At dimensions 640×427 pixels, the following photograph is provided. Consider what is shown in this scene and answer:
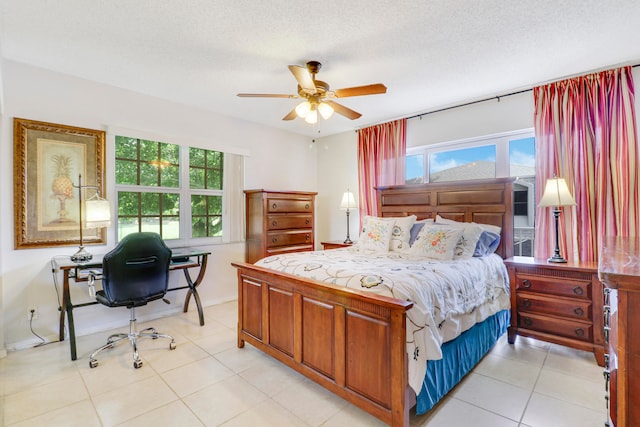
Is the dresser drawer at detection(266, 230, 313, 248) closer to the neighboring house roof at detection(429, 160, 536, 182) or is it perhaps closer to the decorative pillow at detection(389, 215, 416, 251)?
the decorative pillow at detection(389, 215, 416, 251)

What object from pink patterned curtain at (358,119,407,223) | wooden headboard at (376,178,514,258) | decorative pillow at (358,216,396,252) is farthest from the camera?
pink patterned curtain at (358,119,407,223)

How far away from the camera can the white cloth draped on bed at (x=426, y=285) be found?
1.65 m

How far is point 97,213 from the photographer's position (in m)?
2.83

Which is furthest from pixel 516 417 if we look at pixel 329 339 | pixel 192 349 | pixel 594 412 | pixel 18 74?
pixel 18 74

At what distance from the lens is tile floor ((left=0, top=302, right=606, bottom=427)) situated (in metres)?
1.81

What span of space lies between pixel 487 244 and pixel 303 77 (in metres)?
2.31

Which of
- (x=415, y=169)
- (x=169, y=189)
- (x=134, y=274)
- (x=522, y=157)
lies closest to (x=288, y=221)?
(x=169, y=189)

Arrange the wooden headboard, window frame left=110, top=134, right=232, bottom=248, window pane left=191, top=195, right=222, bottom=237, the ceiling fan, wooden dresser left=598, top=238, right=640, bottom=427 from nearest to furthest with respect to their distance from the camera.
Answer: wooden dresser left=598, top=238, right=640, bottom=427
the ceiling fan
the wooden headboard
window frame left=110, top=134, right=232, bottom=248
window pane left=191, top=195, right=222, bottom=237

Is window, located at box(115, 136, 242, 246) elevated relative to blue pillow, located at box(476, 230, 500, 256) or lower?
elevated

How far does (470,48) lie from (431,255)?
5.67ft

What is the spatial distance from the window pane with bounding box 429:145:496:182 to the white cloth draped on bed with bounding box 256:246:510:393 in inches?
53.1

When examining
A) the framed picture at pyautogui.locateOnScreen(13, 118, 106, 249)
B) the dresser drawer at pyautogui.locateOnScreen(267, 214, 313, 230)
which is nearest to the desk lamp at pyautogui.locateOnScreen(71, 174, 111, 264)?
the framed picture at pyautogui.locateOnScreen(13, 118, 106, 249)

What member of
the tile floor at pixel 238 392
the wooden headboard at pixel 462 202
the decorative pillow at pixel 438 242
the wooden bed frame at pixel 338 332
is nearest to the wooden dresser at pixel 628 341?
the wooden bed frame at pixel 338 332

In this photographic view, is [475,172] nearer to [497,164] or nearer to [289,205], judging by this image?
[497,164]
